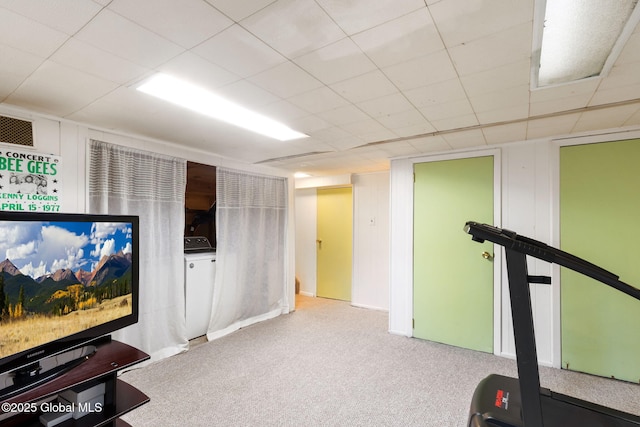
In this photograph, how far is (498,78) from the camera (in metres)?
1.72

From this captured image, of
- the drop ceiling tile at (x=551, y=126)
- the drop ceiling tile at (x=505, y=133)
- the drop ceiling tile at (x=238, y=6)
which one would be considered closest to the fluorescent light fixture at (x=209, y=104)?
the drop ceiling tile at (x=238, y=6)

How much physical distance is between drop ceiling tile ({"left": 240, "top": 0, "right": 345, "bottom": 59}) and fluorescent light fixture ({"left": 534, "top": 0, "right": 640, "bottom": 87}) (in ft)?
2.75

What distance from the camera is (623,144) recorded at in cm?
263

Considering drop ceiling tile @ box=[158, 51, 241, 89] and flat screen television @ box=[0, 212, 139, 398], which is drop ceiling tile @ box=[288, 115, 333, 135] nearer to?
drop ceiling tile @ box=[158, 51, 241, 89]

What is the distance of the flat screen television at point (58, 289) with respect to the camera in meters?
1.35

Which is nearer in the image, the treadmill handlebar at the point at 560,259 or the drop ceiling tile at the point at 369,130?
the treadmill handlebar at the point at 560,259

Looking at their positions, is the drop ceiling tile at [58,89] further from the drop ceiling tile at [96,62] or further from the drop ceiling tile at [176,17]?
the drop ceiling tile at [176,17]

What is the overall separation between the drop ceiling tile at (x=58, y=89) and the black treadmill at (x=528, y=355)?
240cm

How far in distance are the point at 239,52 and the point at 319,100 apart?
69 centimetres

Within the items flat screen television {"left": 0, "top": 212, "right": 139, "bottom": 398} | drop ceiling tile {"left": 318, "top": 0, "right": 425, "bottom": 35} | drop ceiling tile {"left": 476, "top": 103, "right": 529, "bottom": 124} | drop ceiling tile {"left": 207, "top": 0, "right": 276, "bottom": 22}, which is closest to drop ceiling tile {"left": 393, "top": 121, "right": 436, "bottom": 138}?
drop ceiling tile {"left": 476, "top": 103, "right": 529, "bottom": 124}

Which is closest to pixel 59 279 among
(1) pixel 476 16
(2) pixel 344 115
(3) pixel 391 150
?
(2) pixel 344 115

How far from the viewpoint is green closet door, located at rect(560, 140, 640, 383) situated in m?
2.59

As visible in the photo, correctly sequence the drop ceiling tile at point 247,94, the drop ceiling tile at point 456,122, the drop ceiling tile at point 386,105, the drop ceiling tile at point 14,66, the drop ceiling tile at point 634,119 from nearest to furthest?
1. the drop ceiling tile at point 14,66
2. the drop ceiling tile at point 247,94
3. the drop ceiling tile at point 386,105
4. the drop ceiling tile at point 634,119
5. the drop ceiling tile at point 456,122

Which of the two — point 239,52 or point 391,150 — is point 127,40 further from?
point 391,150
